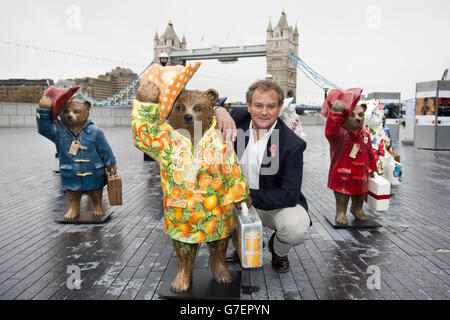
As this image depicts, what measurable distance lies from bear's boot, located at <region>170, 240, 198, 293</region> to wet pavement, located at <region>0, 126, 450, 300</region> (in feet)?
0.58

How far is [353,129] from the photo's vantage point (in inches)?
141

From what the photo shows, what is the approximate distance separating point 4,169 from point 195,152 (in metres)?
6.56

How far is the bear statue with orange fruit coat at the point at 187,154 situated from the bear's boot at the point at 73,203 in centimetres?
205

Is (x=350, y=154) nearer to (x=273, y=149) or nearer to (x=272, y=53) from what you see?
(x=273, y=149)

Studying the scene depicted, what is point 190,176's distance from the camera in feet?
7.28

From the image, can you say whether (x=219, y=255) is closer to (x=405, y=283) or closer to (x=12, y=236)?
(x=405, y=283)

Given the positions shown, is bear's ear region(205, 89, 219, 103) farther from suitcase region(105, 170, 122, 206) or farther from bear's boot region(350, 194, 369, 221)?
bear's boot region(350, 194, 369, 221)

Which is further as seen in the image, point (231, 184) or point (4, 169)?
point (4, 169)

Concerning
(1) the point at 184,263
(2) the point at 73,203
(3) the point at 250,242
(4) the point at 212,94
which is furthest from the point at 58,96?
(3) the point at 250,242

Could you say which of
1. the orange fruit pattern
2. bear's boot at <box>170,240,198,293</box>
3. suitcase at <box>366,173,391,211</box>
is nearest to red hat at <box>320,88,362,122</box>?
suitcase at <box>366,173,391,211</box>

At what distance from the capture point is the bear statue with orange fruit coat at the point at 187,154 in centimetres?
219

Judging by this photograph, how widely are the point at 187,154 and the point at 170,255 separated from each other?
4.04 ft

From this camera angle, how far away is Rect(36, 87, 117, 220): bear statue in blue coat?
3672 mm
